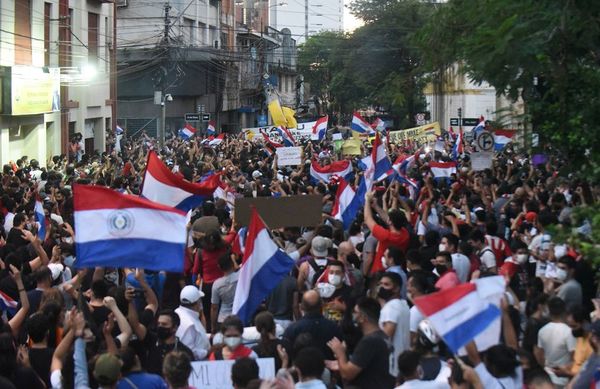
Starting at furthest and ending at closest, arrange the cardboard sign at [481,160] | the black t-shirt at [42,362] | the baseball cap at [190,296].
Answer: the cardboard sign at [481,160] → the baseball cap at [190,296] → the black t-shirt at [42,362]

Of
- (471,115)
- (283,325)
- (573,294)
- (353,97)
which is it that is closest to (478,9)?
(573,294)

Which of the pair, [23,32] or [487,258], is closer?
[487,258]

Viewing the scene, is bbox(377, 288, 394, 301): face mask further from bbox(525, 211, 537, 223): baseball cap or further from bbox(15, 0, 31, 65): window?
bbox(15, 0, 31, 65): window

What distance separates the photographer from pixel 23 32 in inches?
1283

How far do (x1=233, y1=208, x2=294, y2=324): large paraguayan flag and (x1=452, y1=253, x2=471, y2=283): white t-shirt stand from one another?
228 centimetres

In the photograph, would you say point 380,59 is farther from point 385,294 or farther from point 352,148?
point 385,294

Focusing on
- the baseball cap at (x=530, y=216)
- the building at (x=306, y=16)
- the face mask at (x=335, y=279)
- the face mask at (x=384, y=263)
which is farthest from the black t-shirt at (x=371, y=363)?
the building at (x=306, y=16)

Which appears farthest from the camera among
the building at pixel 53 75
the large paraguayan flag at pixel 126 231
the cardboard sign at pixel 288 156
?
the building at pixel 53 75

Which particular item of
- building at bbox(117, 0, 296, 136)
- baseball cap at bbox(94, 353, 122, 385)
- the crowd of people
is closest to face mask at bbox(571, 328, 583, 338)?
the crowd of people

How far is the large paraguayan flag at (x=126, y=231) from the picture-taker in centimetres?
807

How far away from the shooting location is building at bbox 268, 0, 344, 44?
161 meters

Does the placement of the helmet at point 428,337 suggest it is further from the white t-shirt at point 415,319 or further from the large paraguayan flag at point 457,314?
the white t-shirt at point 415,319

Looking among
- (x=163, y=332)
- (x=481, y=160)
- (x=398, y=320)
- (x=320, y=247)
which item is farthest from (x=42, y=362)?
(x=481, y=160)

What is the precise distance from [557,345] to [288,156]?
15355 millimetres
